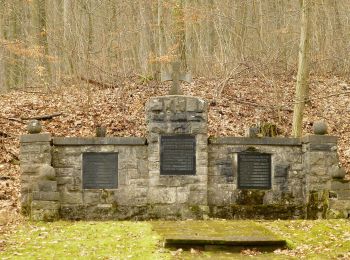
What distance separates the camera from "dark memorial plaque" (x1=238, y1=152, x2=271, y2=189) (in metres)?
12.7

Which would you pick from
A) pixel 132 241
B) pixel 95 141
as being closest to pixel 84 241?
pixel 132 241

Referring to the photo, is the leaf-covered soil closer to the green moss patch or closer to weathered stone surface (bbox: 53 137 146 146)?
the green moss patch

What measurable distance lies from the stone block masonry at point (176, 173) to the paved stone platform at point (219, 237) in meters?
1.66

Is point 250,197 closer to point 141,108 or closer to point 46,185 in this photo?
point 46,185

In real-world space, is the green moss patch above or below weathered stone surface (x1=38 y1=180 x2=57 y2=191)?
below

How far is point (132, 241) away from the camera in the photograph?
30.4ft

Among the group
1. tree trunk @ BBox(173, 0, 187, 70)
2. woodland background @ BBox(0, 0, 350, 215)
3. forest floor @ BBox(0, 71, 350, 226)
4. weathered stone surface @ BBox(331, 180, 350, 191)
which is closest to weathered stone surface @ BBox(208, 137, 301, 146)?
weathered stone surface @ BBox(331, 180, 350, 191)

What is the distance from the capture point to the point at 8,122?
17297 millimetres

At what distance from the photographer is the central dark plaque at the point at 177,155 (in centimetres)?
1255

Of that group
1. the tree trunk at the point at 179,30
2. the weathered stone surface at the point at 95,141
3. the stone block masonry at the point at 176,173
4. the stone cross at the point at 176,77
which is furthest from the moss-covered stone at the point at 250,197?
the tree trunk at the point at 179,30

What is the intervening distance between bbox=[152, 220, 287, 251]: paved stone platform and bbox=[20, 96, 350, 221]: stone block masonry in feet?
5.46

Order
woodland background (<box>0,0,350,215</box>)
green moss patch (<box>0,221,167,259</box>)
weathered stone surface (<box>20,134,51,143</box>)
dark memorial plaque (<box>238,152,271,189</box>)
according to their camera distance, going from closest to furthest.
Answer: green moss patch (<box>0,221,167,259</box>) < weathered stone surface (<box>20,134,51,143</box>) < dark memorial plaque (<box>238,152,271,189</box>) < woodland background (<box>0,0,350,215</box>)

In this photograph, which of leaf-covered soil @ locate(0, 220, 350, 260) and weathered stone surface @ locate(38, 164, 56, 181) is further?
weathered stone surface @ locate(38, 164, 56, 181)

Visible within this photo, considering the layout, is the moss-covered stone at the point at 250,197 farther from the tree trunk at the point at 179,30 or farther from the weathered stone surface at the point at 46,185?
the tree trunk at the point at 179,30
